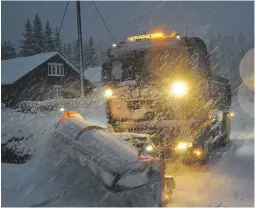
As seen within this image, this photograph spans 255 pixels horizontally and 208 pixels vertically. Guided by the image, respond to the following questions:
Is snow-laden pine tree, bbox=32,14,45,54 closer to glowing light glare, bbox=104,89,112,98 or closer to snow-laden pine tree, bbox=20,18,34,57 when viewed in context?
snow-laden pine tree, bbox=20,18,34,57

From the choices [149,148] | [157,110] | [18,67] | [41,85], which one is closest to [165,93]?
[157,110]

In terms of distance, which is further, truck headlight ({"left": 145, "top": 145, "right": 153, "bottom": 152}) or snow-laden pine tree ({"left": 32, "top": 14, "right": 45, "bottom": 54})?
snow-laden pine tree ({"left": 32, "top": 14, "right": 45, "bottom": 54})

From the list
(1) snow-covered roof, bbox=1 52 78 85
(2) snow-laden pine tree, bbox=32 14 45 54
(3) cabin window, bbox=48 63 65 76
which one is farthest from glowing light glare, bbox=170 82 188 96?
(2) snow-laden pine tree, bbox=32 14 45 54

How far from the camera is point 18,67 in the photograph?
34.2 metres

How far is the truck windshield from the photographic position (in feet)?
28.0

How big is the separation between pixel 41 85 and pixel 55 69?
259 cm

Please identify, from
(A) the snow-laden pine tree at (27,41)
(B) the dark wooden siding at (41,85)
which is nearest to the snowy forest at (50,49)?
(A) the snow-laden pine tree at (27,41)

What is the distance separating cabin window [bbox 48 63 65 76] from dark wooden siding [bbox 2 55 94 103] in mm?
338

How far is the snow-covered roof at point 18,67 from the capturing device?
105 feet

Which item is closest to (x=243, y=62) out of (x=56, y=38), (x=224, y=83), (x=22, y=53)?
(x=56, y=38)

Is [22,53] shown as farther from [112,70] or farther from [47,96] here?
[112,70]

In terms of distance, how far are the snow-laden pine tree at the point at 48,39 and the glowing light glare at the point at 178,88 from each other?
5238 centimetres

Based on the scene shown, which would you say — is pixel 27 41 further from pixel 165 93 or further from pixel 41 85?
pixel 165 93

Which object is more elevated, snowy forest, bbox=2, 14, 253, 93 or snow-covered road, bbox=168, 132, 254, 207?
snowy forest, bbox=2, 14, 253, 93
